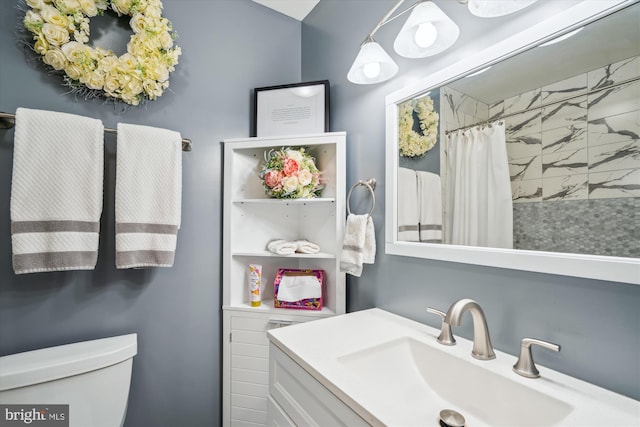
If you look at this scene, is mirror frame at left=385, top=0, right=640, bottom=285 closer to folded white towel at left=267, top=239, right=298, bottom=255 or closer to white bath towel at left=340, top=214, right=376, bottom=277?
white bath towel at left=340, top=214, right=376, bottom=277

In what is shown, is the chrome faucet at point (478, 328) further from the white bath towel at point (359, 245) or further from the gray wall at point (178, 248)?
the gray wall at point (178, 248)

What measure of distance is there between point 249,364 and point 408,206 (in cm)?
108

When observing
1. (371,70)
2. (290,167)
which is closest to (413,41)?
(371,70)

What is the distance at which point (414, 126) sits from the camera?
1.14 m

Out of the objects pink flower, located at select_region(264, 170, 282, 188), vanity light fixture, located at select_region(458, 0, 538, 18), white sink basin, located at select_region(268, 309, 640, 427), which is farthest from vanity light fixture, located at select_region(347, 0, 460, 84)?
white sink basin, located at select_region(268, 309, 640, 427)

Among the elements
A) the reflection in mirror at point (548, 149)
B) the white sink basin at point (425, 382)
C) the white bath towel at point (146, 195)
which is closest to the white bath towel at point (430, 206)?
the reflection in mirror at point (548, 149)

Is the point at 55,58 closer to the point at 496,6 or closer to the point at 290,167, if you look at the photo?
the point at 290,167

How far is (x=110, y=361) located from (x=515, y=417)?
130 centimetres

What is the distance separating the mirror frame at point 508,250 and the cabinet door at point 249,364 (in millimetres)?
669

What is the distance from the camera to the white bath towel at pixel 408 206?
3.70 ft

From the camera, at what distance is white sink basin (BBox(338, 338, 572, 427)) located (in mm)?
658

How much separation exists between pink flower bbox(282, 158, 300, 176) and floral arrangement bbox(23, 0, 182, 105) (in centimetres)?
65

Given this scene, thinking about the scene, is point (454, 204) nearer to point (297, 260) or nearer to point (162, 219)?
point (297, 260)

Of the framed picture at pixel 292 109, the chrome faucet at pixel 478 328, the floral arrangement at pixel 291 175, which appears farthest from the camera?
the framed picture at pixel 292 109
